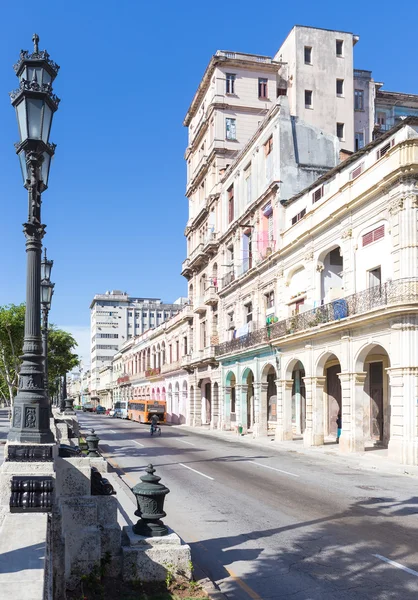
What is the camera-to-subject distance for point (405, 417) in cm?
2123

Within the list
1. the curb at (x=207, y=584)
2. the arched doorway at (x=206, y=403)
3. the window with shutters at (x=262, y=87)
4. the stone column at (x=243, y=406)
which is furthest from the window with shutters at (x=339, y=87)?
the curb at (x=207, y=584)

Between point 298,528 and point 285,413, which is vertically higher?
point 285,413

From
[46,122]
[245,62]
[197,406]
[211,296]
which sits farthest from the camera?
[197,406]

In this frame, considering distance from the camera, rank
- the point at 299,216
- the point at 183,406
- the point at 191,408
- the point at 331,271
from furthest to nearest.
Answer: the point at 183,406, the point at 191,408, the point at 299,216, the point at 331,271

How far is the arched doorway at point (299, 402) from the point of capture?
117 feet

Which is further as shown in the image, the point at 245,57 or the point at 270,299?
the point at 245,57

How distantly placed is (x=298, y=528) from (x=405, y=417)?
37.7ft

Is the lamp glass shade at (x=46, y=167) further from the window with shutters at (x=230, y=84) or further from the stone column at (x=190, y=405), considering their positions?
the stone column at (x=190, y=405)

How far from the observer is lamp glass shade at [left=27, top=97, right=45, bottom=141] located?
24.4 ft

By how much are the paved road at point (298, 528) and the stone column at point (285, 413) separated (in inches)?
456

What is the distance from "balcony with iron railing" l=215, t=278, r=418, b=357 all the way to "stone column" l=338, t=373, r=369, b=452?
2488mm

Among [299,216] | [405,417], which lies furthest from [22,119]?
[299,216]

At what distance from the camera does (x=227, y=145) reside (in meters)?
49.1

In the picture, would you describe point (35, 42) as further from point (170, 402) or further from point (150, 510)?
point (170, 402)
